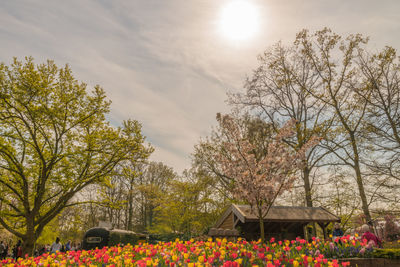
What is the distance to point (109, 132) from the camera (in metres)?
15.1

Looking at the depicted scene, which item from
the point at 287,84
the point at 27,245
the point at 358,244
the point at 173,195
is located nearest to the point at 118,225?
the point at 173,195

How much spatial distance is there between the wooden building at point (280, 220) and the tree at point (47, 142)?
24.5 ft

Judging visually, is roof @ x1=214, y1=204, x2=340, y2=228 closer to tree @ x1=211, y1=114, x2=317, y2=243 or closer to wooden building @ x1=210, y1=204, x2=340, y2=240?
wooden building @ x1=210, y1=204, x2=340, y2=240

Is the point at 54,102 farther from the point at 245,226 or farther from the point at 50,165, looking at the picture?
the point at 245,226

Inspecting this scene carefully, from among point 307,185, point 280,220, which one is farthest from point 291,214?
point 307,185

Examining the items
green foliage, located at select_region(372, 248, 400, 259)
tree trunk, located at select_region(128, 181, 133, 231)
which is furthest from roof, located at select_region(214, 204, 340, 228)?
tree trunk, located at select_region(128, 181, 133, 231)

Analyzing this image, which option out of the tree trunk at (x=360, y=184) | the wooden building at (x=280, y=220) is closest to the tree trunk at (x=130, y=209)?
the wooden building at (x=280, y=220)

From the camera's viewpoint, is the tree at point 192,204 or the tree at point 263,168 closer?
the tree at point 263,168

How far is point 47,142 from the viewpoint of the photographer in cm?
1434

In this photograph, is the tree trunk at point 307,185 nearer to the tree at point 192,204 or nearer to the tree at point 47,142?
the tree at point 192,204

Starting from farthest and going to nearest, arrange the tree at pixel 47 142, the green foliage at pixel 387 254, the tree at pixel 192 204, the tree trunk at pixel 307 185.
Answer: the tree at pixel 192 204
the tree trunk at pixel 307 185
the tree at pixel 47 142
the green foliage at pixel 387 254

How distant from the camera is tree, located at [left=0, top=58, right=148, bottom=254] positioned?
503 inches

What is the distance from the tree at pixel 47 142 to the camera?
12.8m

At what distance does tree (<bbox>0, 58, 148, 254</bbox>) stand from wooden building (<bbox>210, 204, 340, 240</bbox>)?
745cm
